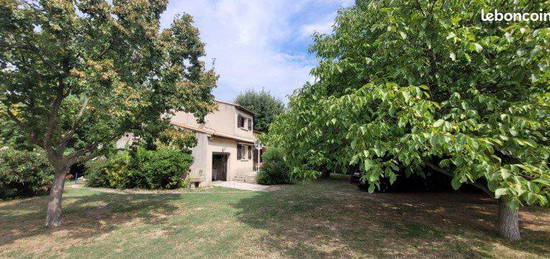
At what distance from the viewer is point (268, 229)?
6.86 m

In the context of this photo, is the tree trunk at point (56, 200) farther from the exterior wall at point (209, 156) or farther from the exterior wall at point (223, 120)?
the exterior wall at point (223, 120)

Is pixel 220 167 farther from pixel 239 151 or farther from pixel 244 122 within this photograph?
pixel 244 122

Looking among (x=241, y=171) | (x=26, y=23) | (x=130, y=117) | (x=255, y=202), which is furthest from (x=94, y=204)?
(x=241, y=171)

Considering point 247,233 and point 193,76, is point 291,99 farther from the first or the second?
point 193,76

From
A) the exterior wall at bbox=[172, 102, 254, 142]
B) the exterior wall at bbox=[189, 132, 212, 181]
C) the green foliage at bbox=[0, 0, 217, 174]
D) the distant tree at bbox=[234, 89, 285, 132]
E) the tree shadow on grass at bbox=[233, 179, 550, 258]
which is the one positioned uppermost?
the distant tree at bbox=[234, 89, 285, 132]

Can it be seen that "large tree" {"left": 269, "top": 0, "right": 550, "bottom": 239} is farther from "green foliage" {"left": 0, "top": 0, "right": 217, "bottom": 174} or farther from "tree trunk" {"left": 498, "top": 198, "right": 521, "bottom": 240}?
"green foliage" {"left": 0, "top": 0, "right": 217, "bottom": 174}

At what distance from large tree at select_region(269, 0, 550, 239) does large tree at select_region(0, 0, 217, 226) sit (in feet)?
14.8

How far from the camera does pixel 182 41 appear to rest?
9359 mm

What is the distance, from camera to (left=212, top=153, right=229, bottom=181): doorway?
64.5 feet

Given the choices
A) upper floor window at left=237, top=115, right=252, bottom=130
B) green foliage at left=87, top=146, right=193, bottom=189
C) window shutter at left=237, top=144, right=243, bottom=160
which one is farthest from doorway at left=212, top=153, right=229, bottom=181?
green foliage at left=87, top=146, right=193, bottom=189

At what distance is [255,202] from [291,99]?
508 centimetres

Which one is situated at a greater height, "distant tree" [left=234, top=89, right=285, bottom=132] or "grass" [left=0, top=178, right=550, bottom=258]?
"distant tree" [left=234, top=89, right=285, bottom=132]

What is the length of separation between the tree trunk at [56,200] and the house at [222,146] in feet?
25.4

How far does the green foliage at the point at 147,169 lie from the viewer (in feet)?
45.6
